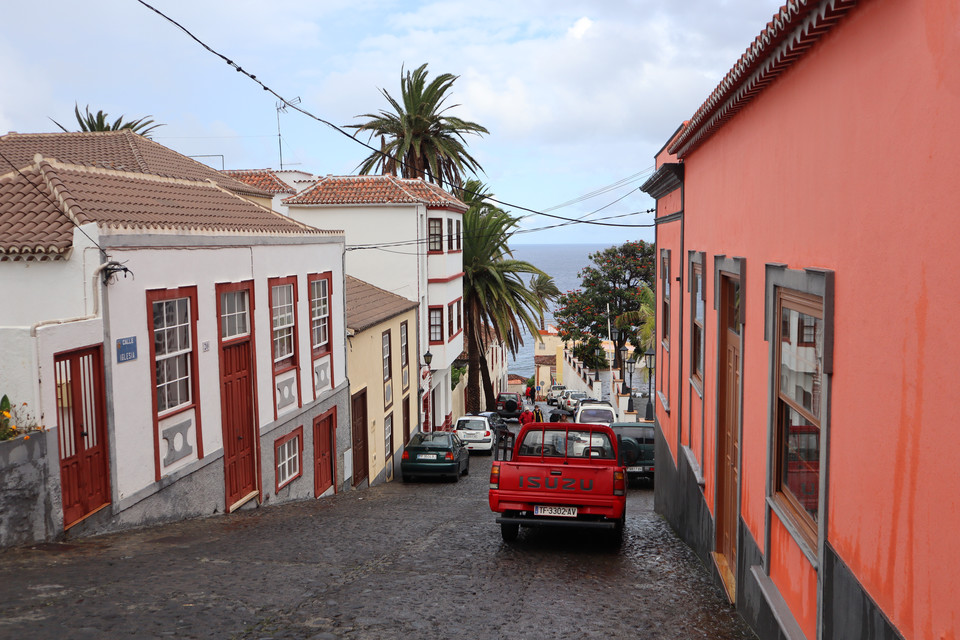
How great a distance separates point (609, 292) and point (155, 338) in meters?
41.3

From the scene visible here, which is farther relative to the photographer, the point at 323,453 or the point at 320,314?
the point at 323,453

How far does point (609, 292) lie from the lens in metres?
50.5

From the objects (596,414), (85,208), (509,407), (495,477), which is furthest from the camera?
(509,407)

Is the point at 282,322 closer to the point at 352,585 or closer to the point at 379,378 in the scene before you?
the point at 352,585

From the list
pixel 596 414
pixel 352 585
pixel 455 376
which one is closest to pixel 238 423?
pixel 352 585

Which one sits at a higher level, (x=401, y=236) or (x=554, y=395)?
(x=401, y=236)

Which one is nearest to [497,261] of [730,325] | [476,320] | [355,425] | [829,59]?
[476,320]

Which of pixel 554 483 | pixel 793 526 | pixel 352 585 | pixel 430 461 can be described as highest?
pixel 793 526

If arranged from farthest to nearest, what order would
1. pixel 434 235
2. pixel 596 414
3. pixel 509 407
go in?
pixel 509 407
pixel 434 235
pixel 596 414

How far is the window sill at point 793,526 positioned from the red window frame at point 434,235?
24860mm

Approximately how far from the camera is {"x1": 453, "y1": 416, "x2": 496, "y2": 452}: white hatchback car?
29.9 metres

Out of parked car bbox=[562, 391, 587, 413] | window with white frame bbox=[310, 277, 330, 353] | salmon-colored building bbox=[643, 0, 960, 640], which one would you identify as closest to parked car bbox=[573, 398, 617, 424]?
window with white frame bbox=[310, 277, 330, 353]

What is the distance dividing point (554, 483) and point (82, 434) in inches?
228

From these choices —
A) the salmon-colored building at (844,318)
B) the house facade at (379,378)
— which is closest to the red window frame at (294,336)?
the house facade at (379,378)
